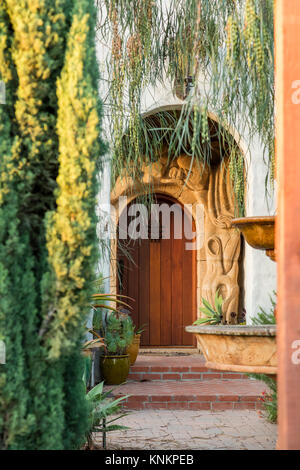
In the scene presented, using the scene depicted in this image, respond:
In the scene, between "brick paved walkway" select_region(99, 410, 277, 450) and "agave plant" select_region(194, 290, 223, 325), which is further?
"agave plant" select_region(194, 290, 223, 325)

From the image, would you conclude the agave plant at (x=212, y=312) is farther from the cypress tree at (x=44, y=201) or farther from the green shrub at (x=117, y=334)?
the cypress tree at (x=44, y=201)

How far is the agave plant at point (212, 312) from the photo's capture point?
8641mm

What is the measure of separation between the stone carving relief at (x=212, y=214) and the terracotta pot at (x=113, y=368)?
Answer: 235 cm

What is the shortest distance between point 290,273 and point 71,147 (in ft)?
3.92

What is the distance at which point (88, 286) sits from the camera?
2.66 m

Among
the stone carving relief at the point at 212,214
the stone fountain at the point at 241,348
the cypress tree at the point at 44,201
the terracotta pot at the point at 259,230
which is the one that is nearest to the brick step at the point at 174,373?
the stone carving relief at the point at 212,214

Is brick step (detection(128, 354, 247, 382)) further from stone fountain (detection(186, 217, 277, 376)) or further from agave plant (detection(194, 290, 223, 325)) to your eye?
stone fountain (detection(186, 217, 277, 376))

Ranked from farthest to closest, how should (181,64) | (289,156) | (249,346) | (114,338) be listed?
(114,338) < (181,64) < (249,346) < (289,156)

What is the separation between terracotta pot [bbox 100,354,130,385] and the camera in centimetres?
702

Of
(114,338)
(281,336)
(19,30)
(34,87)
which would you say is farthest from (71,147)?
(114,338)

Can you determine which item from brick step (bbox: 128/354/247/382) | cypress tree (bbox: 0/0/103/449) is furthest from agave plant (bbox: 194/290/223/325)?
cypress tree (bbox: 0/0/103/449)

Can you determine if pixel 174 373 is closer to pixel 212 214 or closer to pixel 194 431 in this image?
pixel 194 431

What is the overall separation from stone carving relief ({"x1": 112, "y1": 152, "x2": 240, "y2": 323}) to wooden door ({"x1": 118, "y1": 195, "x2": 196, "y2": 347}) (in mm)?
402
